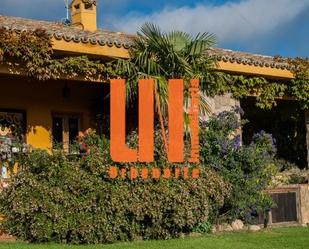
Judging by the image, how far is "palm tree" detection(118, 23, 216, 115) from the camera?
13789mm

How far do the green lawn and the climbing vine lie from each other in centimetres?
395

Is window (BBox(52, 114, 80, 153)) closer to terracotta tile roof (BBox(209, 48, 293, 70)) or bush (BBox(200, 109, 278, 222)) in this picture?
bush (BBox(200, 109, 278, 222))

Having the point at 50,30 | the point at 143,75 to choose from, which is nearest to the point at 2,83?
the point at 50,30

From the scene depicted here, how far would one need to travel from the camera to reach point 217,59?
15141 mm

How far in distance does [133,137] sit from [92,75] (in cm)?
197

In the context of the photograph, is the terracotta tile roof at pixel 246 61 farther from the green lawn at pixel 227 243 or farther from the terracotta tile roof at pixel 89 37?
the green lawn at pixel 227 243

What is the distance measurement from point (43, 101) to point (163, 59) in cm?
354

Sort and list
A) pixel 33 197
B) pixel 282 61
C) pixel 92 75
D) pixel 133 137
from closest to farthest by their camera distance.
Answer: pixel 33 197
pixel 133 137
pixel 92 75
pixel 282 61

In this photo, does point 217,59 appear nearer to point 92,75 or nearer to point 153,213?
point 92,75

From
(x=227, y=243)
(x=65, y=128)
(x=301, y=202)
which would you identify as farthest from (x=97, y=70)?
(x=301, y=202)

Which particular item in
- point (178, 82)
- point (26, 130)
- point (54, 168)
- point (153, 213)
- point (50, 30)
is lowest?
point (153, 213)

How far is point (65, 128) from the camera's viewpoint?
16094mm

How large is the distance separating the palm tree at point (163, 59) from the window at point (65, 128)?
8.87ft

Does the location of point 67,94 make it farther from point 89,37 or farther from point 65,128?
point 89,37
